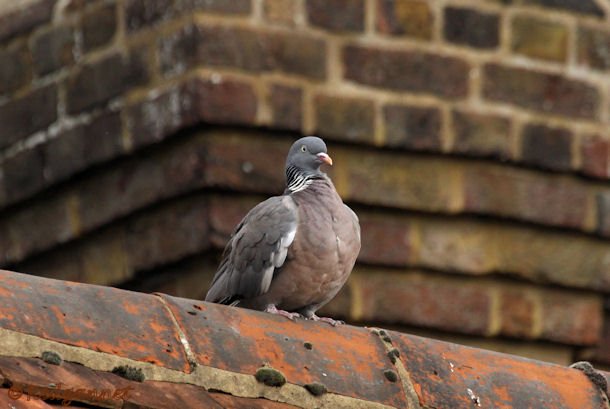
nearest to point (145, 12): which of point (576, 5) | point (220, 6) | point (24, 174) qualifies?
point (220, 6)

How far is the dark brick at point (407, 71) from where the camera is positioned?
37.2 ft

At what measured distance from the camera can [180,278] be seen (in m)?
11.1

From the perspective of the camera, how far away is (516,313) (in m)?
11.6

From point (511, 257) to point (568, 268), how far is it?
35 cm

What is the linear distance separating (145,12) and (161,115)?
0.62 meters

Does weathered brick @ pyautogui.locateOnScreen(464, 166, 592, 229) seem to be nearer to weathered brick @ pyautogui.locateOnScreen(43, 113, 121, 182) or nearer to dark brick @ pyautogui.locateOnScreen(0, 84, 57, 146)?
weathered brick @ pyautogui.locateOnScreen(43, 113, 121, 182)

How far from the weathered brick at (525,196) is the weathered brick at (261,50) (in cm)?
102

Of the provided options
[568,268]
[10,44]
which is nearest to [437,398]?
[568,268]

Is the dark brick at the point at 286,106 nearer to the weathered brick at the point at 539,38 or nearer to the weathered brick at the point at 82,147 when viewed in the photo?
the weathered brick at the point at 82,147

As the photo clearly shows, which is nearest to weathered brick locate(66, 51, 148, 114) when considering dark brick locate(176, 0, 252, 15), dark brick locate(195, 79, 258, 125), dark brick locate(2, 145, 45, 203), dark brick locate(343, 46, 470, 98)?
dark brick locate(2, 145, 45, 203)

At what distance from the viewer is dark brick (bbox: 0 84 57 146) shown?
39.6ft

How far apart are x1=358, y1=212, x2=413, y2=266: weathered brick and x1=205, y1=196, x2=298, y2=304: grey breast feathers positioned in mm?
3148

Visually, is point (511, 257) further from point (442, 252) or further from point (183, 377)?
point (183, 377)

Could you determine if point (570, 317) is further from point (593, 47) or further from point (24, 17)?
point (24, 17)
